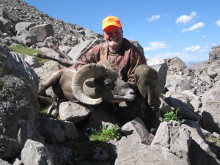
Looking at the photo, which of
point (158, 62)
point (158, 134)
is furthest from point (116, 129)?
point (158, 62)

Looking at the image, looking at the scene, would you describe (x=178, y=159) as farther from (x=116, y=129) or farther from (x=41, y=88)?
(x=41, y=88)

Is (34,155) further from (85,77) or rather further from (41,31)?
(41,31)

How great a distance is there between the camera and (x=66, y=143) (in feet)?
16.4

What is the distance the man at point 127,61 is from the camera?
6.20 meters

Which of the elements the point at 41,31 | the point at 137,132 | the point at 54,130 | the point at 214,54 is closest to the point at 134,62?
the point at 137,132

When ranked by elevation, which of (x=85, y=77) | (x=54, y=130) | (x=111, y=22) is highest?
(x=111, y=22)

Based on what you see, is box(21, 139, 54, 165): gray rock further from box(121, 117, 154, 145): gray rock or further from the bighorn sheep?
the bighorn sheep

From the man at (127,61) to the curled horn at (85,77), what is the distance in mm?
615

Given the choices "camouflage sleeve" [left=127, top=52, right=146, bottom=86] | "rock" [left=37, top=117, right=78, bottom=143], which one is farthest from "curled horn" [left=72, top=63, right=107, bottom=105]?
"rock" [left=37, top=117, right=78, bottom=143]

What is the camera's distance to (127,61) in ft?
22.4

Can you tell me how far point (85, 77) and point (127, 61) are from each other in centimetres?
119

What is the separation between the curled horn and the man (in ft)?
2.02

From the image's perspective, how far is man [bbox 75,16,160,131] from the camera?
6199 millimetres

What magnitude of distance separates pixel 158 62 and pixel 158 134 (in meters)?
5.54
